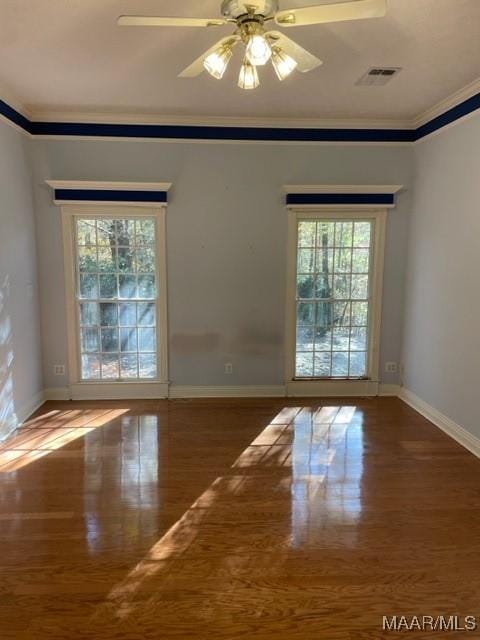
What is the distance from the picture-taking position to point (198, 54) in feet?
9.57

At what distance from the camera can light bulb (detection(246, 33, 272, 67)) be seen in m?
1.97

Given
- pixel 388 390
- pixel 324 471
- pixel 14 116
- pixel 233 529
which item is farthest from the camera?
pixel 388 390

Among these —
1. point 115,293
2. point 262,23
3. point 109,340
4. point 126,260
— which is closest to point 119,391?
point 109,340

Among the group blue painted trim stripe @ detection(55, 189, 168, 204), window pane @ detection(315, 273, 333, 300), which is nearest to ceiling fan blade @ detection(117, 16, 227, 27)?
blue painted trim stripe @ detection(55, 189, 168, 204)

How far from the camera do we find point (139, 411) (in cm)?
431

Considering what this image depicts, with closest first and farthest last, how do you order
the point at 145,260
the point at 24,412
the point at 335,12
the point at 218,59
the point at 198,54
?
the point at 335,12
the point at 218,59
the point at 198,54
the point at 24,412
the point at 145,260

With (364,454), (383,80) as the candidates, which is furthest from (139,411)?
(383,80)

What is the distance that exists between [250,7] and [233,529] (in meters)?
2.73

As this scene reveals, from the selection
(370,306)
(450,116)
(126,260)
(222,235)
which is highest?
(450,116)

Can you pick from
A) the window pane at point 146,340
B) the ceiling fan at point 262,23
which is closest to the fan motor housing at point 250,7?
the ceiling fan at point 262,23

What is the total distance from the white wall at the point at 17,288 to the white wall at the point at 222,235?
18cm

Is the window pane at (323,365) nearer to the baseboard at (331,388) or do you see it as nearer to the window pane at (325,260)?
the baseboard at (331,388)

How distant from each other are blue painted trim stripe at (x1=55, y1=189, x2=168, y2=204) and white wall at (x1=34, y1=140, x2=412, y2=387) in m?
0.15

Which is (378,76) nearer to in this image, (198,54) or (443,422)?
(198,54)
